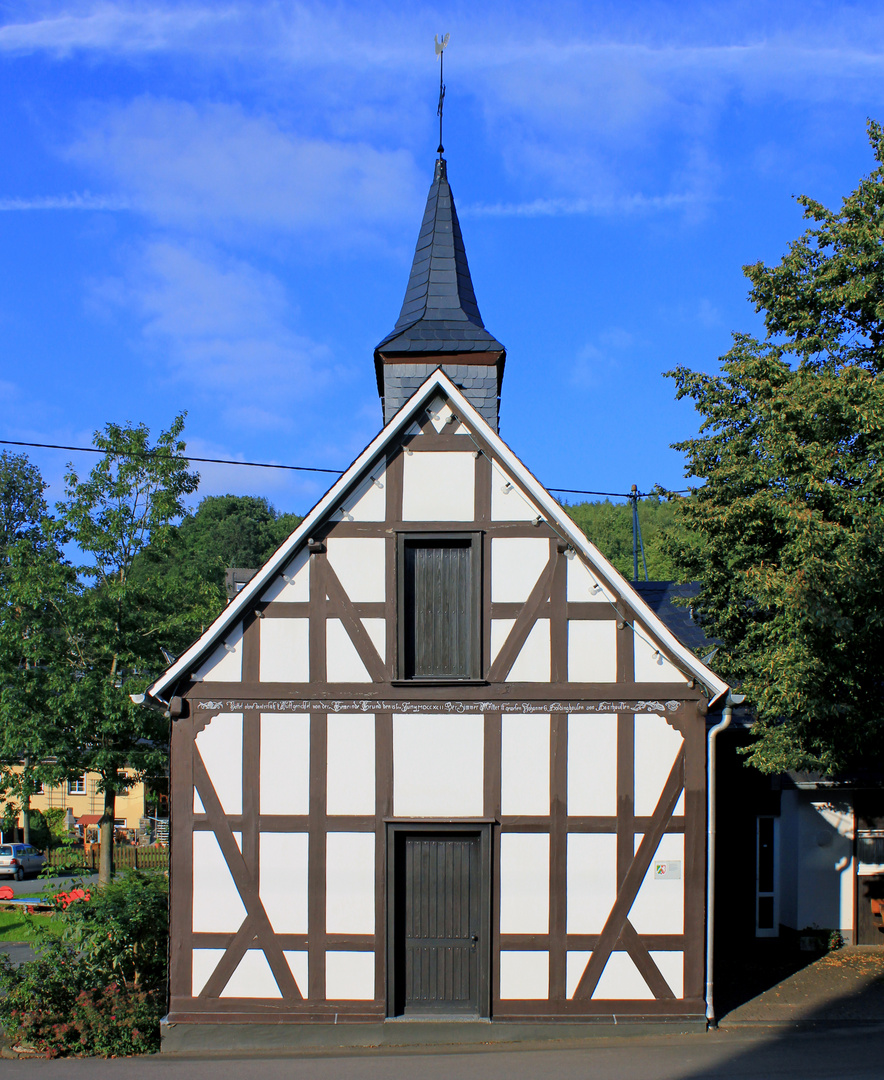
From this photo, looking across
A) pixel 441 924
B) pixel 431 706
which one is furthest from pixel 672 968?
pixel 431 706

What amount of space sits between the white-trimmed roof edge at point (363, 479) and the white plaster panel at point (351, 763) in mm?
1772

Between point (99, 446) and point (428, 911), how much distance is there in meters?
14.9

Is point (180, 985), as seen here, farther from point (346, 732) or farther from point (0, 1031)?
point (346, 732)

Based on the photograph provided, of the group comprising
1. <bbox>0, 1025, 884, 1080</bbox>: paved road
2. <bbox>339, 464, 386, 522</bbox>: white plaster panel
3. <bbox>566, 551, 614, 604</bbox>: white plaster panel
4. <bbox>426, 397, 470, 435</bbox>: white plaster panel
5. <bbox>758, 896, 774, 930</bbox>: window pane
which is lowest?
<bbox>758, 896, 774, 930</bbox>: window pane

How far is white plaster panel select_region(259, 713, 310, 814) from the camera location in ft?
34.2

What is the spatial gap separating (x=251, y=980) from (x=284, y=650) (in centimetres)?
381

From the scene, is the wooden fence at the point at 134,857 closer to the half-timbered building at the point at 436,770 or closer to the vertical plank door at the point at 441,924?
the half-timbered building at the point at 436,770

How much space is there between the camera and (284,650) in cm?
1062

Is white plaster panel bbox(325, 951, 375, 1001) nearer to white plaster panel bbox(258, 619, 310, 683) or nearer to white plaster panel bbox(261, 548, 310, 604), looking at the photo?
white plaster panel bbox(258, 619, 310, 683)

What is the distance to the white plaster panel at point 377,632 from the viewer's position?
10.6m

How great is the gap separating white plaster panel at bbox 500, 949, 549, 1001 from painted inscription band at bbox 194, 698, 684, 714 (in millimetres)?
2793

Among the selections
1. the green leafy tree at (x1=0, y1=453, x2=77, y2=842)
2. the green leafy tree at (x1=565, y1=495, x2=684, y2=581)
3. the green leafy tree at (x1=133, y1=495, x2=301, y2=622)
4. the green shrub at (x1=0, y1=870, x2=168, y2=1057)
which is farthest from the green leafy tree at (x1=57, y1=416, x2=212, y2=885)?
the green leafy tree at (x1=133, y1=495, x2=301, y2=622)

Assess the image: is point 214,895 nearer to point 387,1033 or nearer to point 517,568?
point 387,1033

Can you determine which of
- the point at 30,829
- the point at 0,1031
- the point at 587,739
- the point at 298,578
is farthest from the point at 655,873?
the point at 30,829
